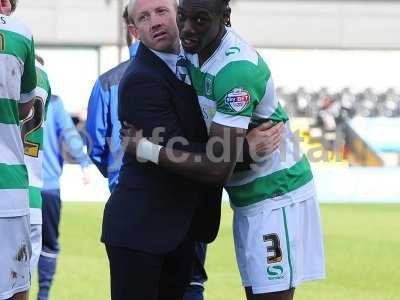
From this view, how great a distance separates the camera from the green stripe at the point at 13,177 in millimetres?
4586

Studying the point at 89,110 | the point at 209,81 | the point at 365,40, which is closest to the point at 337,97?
the point at 365,40

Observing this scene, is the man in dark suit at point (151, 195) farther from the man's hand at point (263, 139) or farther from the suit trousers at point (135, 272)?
the man's hand at point (263, 139)

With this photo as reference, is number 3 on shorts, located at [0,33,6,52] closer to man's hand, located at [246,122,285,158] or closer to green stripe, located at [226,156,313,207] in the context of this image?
man's hand, located at [246,122,285,158]

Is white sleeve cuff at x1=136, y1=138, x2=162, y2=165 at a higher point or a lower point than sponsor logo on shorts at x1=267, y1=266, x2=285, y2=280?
higher

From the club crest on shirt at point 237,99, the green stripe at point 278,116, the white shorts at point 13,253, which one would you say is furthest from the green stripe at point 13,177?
the green stripe at point 278,116

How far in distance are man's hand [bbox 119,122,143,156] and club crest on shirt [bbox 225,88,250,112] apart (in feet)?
1.48

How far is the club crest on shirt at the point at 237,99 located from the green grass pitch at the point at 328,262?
4.78 m

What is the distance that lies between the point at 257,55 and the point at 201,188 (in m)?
0.70

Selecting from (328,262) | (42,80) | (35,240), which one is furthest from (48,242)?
(328,262)

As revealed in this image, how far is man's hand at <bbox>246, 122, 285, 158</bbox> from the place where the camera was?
15.9 feet

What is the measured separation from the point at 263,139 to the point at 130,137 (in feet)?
2.12

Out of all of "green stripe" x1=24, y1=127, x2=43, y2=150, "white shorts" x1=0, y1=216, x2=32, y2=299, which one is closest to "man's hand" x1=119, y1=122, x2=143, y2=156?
"white shorts" x1=0, y1=216, x2=32, y2=299

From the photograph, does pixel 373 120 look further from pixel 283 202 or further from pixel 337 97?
pixel 283 202

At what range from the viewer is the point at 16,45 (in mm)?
4555
